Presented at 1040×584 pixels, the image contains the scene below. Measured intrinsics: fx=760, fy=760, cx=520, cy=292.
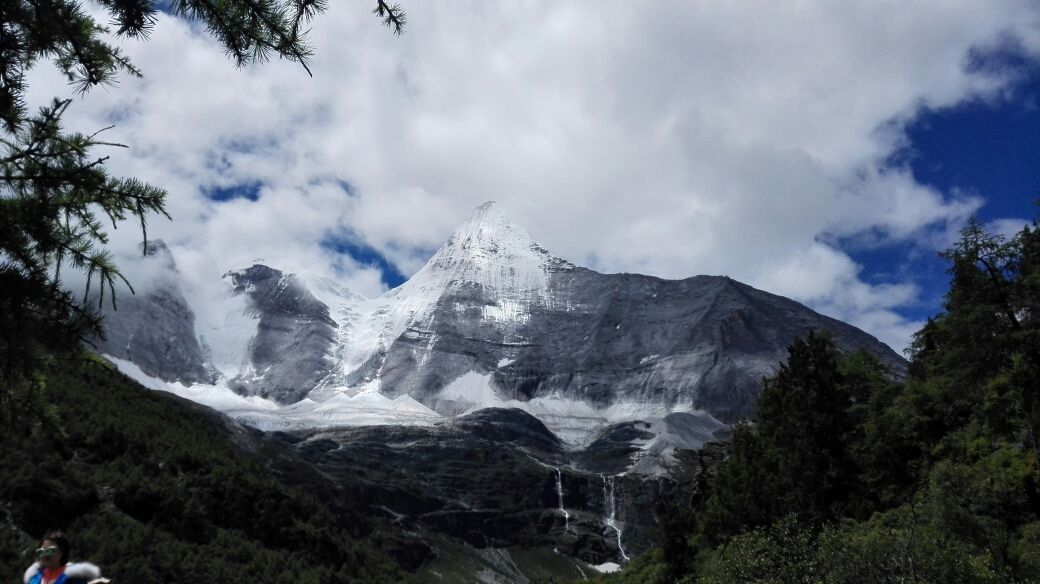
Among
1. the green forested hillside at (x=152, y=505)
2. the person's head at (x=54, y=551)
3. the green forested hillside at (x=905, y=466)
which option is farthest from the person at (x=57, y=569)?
the green forested hillside at (x=152, y=505)

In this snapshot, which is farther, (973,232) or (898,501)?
(898,501)

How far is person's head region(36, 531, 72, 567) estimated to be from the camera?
24.8 ft

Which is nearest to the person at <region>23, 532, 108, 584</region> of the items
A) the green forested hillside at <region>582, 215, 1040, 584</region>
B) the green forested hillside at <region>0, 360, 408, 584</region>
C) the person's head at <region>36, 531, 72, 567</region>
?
the person's head at <region>36, 531, 72, 567</region>

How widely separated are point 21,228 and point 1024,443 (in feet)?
121

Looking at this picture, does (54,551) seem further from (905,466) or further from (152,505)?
(905,466)

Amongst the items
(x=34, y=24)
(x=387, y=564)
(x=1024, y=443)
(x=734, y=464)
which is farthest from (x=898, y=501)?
(x=34, y=24)

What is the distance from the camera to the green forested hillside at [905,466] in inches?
897

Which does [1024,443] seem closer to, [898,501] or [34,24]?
[898,501]

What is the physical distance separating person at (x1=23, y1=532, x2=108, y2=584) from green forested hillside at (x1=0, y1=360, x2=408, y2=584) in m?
23.7

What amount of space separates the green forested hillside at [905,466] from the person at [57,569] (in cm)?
1872

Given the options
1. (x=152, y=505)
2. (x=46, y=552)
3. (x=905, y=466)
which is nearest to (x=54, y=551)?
(x=46, y=552)

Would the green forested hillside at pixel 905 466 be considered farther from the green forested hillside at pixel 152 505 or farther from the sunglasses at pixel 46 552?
the green forested hillside at pixel 152 505

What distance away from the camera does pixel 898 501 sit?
39.6 meters

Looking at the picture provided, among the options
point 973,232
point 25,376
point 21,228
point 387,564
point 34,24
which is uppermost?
point 973,232
